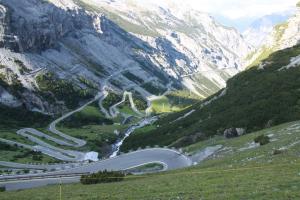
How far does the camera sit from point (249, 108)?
8950 centimetres

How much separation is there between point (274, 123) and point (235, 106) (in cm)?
2566

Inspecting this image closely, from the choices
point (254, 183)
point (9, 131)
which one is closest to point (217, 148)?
point (254, 183)

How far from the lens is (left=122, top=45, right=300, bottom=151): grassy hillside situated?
266 ft

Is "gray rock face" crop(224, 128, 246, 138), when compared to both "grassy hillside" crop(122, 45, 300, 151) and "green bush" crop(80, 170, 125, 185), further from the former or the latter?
"green bush" crop(80, 170, 125, 185)

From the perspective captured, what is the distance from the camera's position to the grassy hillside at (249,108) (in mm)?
81062

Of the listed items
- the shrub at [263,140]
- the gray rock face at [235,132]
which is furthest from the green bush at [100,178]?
the gray rock face at [235,132]

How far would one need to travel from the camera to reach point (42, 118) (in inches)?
7800

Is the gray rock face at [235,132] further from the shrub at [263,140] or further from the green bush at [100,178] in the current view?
the green bush at [100,178]

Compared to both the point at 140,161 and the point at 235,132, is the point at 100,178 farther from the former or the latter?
the point at 235,132

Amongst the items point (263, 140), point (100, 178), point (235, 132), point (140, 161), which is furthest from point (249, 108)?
point (100, 178)

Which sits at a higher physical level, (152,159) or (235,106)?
(235,106)

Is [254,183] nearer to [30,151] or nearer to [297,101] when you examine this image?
[297,101]

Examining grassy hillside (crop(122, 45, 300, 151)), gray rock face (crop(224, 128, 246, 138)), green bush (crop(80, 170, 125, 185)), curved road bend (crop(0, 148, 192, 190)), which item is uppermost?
grassy hillside (crop(122, 45, 300, 151))

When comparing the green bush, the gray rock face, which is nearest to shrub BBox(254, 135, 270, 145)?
the green bush
